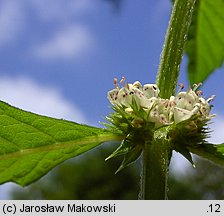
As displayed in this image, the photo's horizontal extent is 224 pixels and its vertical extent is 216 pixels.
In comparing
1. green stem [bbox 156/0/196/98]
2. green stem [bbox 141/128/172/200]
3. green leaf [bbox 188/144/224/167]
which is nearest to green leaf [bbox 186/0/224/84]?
green stem [bbox 156/0/196/98]

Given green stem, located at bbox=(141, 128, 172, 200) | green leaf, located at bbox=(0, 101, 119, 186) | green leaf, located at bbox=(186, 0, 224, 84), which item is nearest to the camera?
green stem, located at bbox=(141, 128, 172, 200)

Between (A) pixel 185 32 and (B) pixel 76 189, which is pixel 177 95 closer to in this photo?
(A) pixel 185 32

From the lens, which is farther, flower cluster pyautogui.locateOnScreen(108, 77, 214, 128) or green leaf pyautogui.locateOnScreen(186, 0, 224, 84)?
green leaf pyautogui.locateOnScreen(186, 0, 224, 84)

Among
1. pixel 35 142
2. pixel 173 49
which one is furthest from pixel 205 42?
pixel 35 142

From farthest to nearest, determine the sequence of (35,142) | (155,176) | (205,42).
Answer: (205,42)
(35,142)
(155,176)

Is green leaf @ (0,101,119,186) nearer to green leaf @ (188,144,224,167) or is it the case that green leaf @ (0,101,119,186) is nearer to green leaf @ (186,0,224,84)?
green leaf @ (188,144,224,167)

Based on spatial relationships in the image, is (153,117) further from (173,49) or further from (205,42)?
(205,42)
